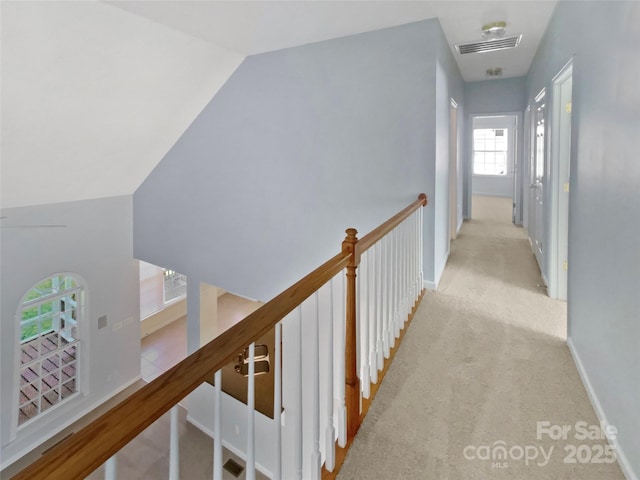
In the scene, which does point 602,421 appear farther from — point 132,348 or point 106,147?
point 132,348

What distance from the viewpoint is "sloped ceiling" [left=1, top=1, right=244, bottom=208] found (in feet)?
10.8

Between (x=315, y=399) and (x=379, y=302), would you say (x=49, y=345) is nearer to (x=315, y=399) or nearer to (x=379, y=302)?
(x=379, y=302)

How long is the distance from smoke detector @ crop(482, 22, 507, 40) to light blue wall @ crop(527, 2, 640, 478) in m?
1.13

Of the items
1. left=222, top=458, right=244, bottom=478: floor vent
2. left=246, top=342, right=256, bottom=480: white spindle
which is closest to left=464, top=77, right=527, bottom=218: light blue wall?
left=222, top=458, right=244, bottom=478: floor vent

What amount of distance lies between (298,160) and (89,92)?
7.86ft

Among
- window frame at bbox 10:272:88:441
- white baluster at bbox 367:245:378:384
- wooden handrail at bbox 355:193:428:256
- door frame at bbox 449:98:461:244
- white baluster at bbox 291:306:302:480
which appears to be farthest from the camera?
window frame at bbox 10:272:88:441

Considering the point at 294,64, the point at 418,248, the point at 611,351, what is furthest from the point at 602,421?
the point at 294,64

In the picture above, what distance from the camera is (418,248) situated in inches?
136

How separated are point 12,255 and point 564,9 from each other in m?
7.16

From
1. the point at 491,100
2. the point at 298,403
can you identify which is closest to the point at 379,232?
the point at 298,403

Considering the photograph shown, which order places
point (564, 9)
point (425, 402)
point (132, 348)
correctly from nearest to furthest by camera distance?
1. point (425, 402)
2. point (564, 9)
3. point (132, 348)

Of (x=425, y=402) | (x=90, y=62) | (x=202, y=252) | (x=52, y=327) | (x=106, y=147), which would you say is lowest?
(x=52, y=327)

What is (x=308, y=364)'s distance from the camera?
2.59 metres

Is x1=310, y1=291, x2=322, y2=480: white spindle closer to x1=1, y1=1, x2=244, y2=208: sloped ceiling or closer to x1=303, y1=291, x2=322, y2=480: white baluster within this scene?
x1=303, y1=291, x2=322, y2=480: white baluster
